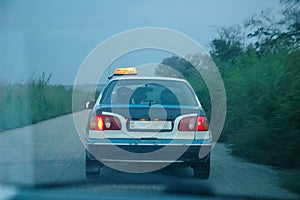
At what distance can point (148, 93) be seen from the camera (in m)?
8.79

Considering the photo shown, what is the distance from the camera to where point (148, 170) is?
372 inches

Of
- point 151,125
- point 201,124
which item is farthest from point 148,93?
point 201,124

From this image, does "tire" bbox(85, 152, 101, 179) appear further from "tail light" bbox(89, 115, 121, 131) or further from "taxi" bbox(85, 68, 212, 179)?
"tail light" bbox(89, 115, 121, 131)

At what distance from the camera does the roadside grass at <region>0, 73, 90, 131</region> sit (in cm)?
2005

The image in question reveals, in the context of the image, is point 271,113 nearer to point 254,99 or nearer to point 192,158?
point 254,99

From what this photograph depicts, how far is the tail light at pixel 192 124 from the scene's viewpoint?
800cm

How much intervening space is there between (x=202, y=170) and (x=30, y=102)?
1635 centimetres

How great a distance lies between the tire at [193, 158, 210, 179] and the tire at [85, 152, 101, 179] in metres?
1.45

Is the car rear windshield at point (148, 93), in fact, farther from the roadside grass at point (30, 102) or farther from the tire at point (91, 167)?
the roadside grass at point (30, 102)

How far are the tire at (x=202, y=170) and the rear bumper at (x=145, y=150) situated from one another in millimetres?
543

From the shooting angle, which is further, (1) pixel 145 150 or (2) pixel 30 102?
(2) pixel 30 102

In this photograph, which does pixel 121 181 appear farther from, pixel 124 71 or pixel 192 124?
pixel 124 71

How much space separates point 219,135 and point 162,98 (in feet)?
22.7

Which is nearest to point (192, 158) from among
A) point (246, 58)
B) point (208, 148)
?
point (208, 148)
